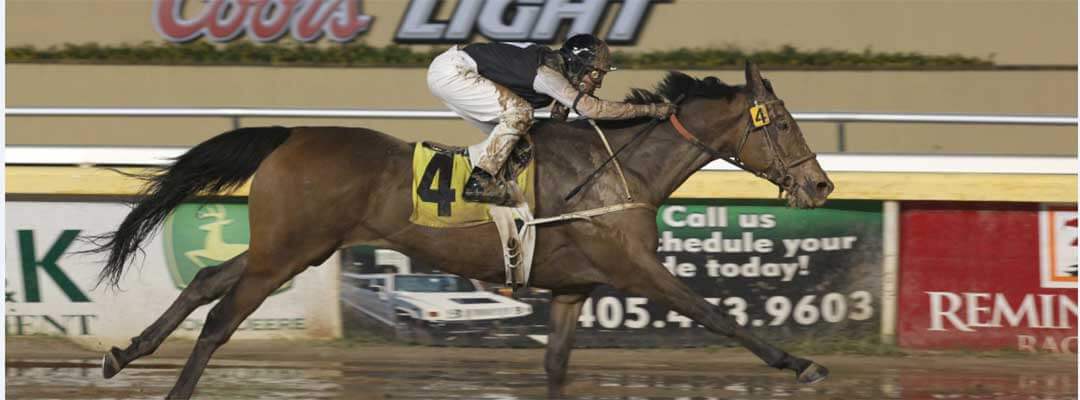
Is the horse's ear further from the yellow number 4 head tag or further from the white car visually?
the white car

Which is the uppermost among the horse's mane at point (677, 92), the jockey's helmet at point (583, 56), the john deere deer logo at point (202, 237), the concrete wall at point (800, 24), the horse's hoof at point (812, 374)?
the concrete wall at point (800, 24)

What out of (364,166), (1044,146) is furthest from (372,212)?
(1044,146)

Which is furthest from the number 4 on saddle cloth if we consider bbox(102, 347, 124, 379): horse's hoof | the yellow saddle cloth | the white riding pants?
bbox(102, 347, 124, 379): horse's hoof

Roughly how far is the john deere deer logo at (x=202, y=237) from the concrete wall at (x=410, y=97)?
995 millimetres

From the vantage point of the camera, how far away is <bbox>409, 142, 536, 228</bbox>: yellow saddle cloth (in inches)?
272

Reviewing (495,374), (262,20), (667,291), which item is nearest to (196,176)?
(495,374)

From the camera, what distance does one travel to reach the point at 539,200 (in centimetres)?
702

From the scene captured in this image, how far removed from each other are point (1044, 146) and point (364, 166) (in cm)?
528

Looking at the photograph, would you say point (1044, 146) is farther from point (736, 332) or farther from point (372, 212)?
point (372, 212)

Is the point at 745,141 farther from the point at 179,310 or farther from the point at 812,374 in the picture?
the point at 179,310

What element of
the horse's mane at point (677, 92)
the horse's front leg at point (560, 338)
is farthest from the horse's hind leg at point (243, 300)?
the horse's mane at point (677, 92)

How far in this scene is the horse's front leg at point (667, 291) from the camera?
686cm

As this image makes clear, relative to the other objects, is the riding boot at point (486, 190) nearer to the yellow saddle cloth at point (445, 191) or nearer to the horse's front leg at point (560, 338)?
the yellow saddle cloth at point (445, 191)

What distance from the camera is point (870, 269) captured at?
9.37 meters
